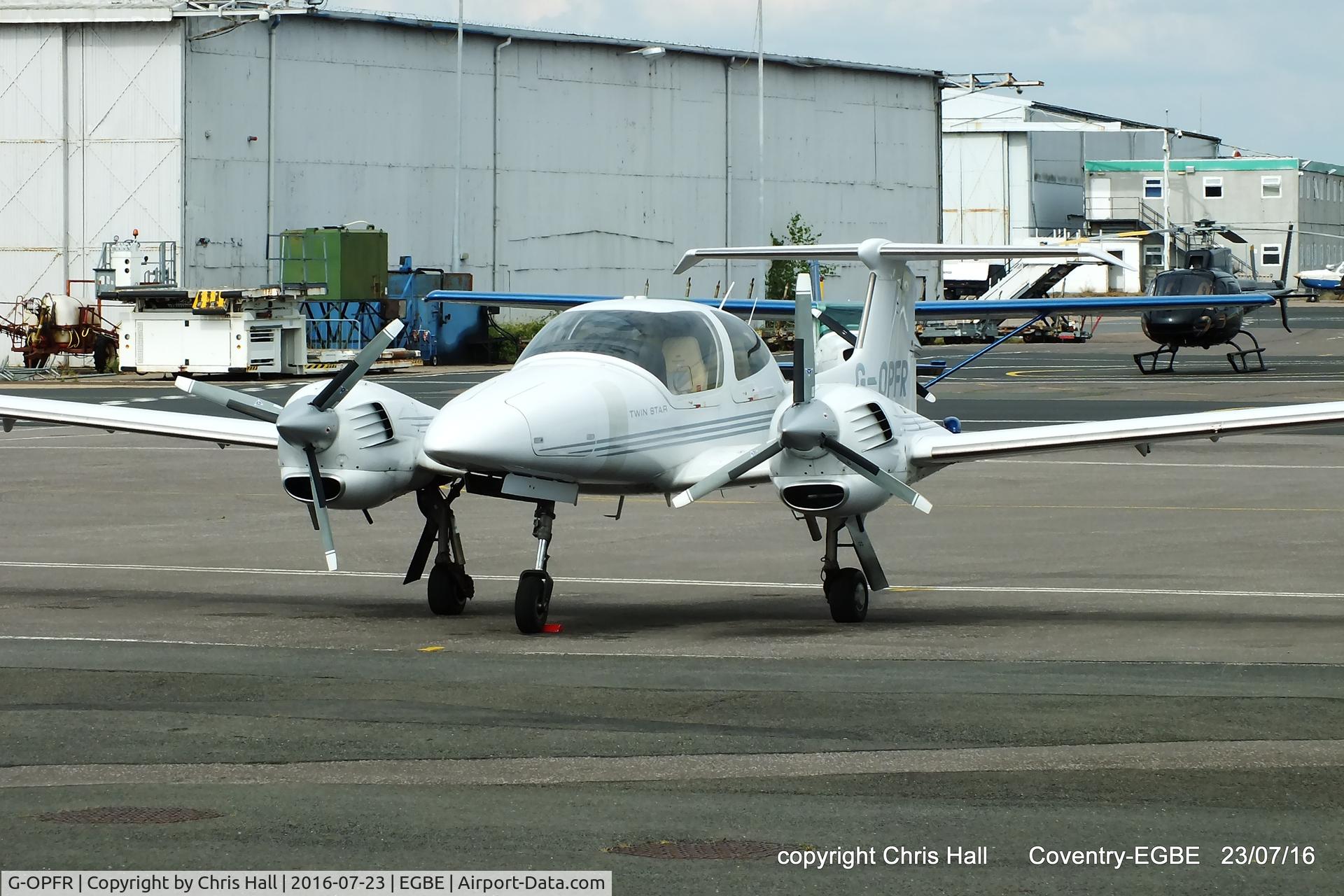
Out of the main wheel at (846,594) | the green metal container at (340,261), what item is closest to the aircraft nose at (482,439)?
the main wheel at (846,594)

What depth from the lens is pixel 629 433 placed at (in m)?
13.5

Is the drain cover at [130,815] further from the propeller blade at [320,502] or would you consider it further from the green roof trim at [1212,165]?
the green roof trim at [1212,165]

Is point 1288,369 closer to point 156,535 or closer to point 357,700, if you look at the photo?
point 156,535

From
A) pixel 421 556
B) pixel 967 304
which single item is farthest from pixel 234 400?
pixel 967 304

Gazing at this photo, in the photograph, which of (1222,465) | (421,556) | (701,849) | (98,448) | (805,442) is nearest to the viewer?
(701,849)

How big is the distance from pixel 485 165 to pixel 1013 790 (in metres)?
57.2

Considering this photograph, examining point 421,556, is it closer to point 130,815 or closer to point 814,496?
point 814,496

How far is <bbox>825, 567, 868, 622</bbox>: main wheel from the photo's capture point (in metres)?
14.1

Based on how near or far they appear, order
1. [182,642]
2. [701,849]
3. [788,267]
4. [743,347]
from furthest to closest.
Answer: [788,267], [743,347], [182,642], [701,849]

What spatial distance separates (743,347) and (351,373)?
3.24 metres

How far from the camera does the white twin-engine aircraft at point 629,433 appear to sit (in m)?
13.2

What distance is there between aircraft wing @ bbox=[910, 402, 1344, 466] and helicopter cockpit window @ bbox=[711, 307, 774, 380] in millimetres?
1609

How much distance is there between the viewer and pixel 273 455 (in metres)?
30.4

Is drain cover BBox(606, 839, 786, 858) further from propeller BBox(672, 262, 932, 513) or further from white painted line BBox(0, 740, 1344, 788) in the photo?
propeller BBox(672, 262, 932, 513)
